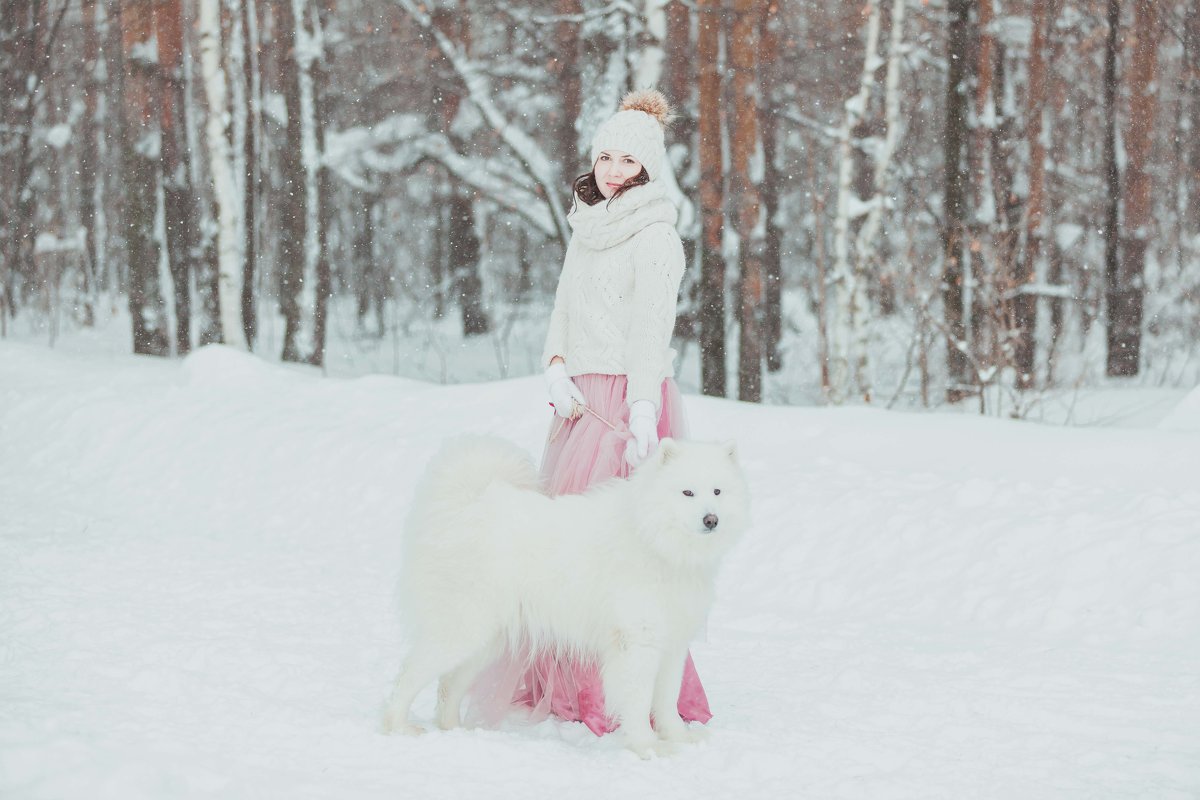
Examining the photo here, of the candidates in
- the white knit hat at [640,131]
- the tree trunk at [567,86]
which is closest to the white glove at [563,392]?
the white knit hat at [640,131]

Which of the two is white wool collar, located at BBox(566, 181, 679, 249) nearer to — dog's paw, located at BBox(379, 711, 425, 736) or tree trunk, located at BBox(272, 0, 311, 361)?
dog's paw, located at BBox(379, 711, 425, 736)

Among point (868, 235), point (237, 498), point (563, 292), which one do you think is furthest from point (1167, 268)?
point (563, 292)

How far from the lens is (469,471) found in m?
4.13

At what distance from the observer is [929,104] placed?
21.7 metres

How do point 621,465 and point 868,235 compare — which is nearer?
point 621,465

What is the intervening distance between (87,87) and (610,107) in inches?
440

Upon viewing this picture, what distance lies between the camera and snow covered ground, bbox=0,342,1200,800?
3.73 meters

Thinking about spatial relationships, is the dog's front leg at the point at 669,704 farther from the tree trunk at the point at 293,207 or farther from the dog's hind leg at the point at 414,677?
the tree trunk at the point at 293,207

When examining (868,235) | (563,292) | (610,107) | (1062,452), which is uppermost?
(610,107)

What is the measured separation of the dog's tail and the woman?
1.00 feet

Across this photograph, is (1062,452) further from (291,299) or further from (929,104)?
(929,104)

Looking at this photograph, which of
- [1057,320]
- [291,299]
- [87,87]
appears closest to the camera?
[291,299]

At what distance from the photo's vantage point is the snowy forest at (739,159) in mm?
12258

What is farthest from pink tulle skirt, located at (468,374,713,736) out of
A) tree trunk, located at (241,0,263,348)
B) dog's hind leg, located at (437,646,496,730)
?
tree trunk, located at (241,0,263,348)
